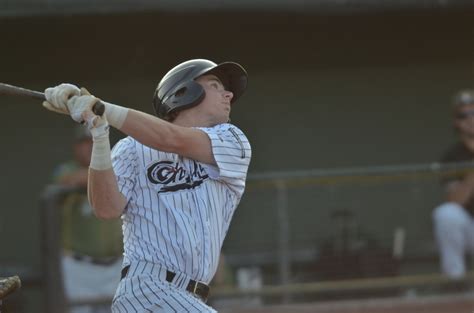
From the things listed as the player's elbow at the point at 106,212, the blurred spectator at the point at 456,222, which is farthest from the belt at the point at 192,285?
the blurred spectator at the point at 456,222

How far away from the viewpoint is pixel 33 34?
884cm

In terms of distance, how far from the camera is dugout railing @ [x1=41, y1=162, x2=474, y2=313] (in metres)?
7.59

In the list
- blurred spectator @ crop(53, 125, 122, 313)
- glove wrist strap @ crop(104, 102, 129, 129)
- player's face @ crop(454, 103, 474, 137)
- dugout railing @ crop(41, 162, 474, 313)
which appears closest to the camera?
glove wrist strap @ crop(104, 102, 129, 129)

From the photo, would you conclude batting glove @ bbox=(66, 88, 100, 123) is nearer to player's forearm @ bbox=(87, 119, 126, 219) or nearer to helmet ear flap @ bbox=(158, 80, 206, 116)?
player's forearm @ bbox=(87, 119, 126, 219)

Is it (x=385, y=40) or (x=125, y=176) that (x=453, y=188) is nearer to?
(x=385, y=40)

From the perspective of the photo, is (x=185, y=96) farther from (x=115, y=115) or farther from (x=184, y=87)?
(x=115, y=115)

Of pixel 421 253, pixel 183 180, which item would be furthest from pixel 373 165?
pixel 183 180

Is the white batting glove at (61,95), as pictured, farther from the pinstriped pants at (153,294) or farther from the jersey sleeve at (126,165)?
the pinstriped pants at (153,294)

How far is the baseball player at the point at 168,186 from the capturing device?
12.8 feet

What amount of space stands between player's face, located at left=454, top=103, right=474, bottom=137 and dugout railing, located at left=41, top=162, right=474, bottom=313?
0.94 feet

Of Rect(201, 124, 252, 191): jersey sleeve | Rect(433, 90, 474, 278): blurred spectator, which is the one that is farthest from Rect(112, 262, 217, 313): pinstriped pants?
Rect(433, 90, 474, 278): blurred spectator

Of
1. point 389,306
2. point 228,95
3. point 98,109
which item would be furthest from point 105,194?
point 389,306

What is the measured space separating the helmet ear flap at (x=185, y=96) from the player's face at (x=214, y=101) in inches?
1.6

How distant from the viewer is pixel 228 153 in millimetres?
4195
